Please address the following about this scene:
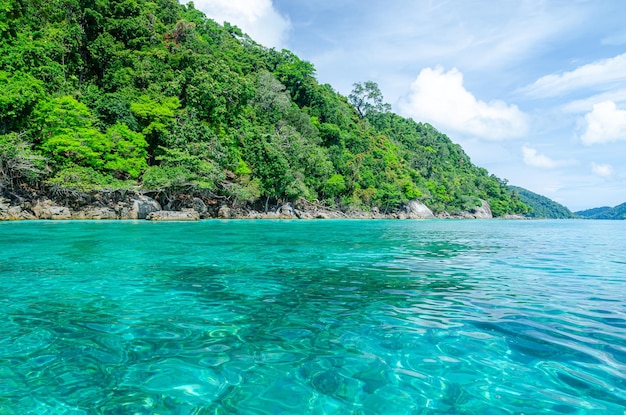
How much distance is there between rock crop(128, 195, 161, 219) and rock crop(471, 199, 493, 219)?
271 ft

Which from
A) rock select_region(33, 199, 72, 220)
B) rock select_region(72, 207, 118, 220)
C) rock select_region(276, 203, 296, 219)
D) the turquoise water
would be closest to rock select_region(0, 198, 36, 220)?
rock select_region(33, 199, 72, 220)

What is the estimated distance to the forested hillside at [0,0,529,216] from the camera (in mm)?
29312

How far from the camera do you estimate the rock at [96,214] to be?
1199 inches

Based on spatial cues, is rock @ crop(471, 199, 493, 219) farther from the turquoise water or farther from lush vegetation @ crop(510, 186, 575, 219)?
the turquoise water

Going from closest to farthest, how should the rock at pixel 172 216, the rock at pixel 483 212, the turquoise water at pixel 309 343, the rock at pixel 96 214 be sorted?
the turquoise water at pixel 309 343
the rock at pixel 96 214
the rock at pixel 172 216
the rock at pixel 483 212

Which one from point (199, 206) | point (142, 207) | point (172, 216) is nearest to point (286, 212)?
point (199, 206)

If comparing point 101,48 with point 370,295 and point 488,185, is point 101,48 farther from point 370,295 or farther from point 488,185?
point 488,185

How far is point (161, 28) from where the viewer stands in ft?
171

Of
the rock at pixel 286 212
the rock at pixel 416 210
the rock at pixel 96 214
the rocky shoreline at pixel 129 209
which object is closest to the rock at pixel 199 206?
the rocky shoreline at pixel 129 209

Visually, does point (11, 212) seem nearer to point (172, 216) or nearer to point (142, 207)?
point (142, 207)

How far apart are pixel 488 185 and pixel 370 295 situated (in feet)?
396

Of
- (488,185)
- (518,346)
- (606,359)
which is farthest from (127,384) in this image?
(488,185)

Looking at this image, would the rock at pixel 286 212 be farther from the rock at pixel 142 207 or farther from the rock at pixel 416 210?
the rock at pixel 416 210

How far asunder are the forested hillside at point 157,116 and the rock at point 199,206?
170cm
